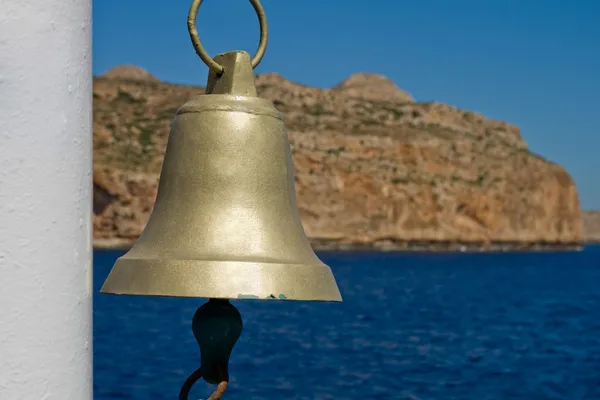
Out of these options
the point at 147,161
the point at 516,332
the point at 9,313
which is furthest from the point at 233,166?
the point at 147,161

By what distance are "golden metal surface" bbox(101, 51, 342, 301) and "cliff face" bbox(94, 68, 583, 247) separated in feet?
193

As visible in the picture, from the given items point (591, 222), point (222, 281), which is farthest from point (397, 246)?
point (591, 222)

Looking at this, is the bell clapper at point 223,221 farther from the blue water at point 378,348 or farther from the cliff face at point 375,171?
the cliff face at point 375,171

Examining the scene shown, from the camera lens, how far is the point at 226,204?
6.25 ft

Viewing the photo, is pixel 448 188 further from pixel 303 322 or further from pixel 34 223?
pixel 34 223

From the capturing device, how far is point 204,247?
181 cm

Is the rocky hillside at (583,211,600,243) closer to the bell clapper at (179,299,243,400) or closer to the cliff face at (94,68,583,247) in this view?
the cliff face at (94,68,583,247)

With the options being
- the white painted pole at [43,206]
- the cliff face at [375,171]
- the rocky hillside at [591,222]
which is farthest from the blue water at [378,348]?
the rocky hillside at [591,222]

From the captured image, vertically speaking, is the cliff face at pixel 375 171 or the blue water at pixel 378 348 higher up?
the cliff face at pixel 375 171

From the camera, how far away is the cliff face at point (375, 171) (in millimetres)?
68125

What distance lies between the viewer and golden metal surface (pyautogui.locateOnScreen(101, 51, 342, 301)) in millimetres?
1753

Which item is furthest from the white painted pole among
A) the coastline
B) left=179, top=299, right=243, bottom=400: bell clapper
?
the coastline

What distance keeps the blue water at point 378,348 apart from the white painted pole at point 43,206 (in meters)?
12.6

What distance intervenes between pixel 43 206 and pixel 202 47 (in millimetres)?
591
